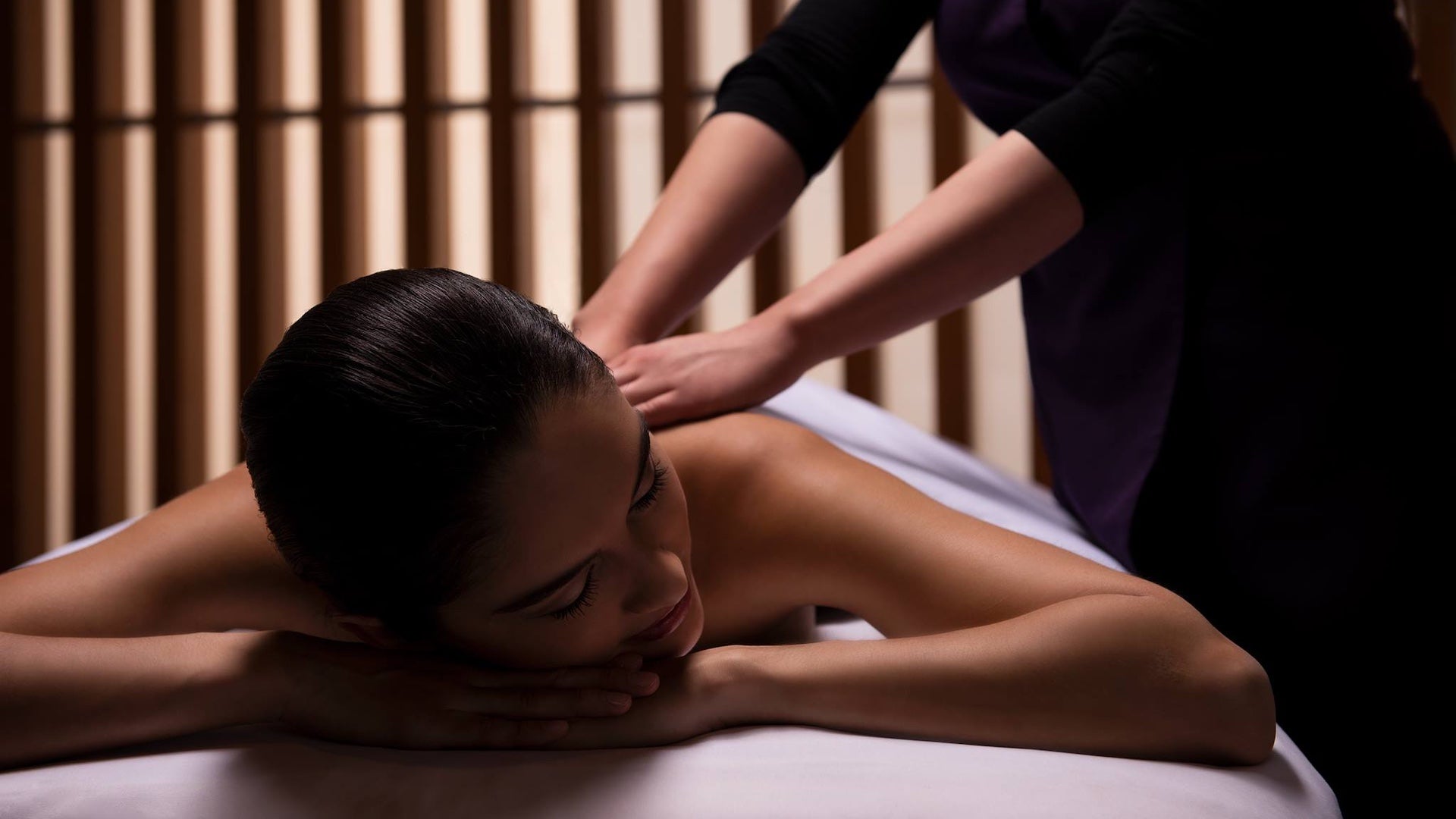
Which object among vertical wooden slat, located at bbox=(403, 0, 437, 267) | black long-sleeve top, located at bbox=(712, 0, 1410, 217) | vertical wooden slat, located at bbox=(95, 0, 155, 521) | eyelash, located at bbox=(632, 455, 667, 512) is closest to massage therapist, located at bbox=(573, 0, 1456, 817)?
black long-sleeve top, located at bbox=(712, 0, 1410, 217)

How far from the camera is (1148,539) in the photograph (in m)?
1.07

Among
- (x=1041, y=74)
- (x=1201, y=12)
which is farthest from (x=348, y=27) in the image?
(x=1201, y=12)

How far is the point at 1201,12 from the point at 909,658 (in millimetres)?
630

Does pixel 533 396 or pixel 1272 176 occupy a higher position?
pixel 1272 176

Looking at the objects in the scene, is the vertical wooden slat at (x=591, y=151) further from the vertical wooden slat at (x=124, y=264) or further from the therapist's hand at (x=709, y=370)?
the therapist's hand at (x=709, y=370)

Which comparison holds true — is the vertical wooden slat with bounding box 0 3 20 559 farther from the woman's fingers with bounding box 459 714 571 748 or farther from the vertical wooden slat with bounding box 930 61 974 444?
the woman's fingers with bounding box 459 714 571 748

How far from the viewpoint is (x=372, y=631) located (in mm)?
734

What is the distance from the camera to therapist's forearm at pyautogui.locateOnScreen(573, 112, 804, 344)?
107 centimetres

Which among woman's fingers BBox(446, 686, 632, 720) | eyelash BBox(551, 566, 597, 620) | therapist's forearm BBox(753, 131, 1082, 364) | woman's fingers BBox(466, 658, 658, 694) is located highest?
therapist's forearm BBox(753, 131, 1082, 364)

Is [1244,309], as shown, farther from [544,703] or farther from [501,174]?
[501,174]

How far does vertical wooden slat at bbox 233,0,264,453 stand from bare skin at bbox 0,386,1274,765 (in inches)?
53.8

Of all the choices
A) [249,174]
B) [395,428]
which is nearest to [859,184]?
[249,174]

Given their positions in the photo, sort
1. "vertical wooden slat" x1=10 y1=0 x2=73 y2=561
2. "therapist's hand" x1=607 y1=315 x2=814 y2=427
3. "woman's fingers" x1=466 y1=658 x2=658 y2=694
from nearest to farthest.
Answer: "woman's fingers" x1=466 y1=658 x2=658 y2=694, "therapist's hand" x1=607 y1=315 x2=814 y2=427, "vertical wooden slat" x1=10 y1=0 x2=73 y2=561

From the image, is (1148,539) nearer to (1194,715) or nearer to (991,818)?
(1194,715)
